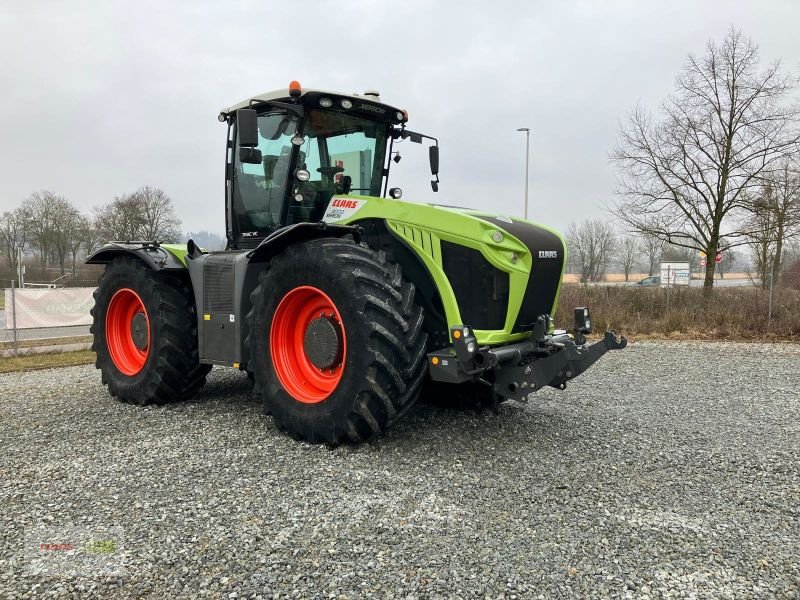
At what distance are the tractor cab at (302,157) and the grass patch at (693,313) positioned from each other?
8.88 meters

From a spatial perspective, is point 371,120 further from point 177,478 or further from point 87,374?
point 87,374

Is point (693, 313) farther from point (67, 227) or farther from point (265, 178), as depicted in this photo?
point (67, 227)

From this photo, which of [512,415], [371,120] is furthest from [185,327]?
[512,415]

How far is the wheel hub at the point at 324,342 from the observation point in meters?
4.72

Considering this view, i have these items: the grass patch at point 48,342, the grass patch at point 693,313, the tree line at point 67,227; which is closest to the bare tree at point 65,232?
the tree line at point 67,227

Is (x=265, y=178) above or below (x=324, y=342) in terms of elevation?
above

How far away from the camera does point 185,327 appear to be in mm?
6184

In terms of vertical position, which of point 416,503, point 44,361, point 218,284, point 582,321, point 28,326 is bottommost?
point 44,361

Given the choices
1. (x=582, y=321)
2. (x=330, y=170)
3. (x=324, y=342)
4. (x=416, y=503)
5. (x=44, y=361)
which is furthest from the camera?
(x=44, y=361)

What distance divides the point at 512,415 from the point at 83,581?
3893 millimetres

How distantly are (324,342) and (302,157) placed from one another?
185 centimetres

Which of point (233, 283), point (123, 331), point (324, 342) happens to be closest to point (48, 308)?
point (123, 331)

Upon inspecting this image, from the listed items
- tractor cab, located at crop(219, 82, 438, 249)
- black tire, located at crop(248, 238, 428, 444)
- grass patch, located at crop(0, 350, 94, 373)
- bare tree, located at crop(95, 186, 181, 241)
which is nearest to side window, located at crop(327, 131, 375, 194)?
tractor cab, located at crop(219, 82, 438, 249)

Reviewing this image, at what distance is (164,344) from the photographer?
19.7 feet
